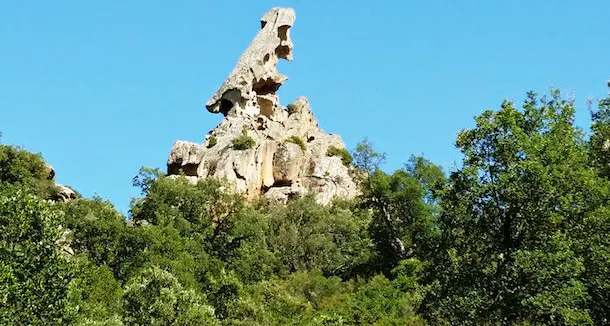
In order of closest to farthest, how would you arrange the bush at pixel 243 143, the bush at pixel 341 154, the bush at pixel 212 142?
the bush at pixel 243 143, the bush at pixel 212 142, the bush at pixel 341 154

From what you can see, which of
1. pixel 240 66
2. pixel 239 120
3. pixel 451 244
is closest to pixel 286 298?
pixel 451 244

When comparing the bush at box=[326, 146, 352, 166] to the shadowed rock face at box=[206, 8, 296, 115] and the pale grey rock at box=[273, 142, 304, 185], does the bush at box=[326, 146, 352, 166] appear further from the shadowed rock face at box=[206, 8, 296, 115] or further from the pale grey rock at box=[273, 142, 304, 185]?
the shadowed rock face at box=[206, 8, 296, 115]

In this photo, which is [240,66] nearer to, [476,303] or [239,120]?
[239,120]

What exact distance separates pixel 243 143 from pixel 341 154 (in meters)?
15.2

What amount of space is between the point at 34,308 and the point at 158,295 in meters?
7.45

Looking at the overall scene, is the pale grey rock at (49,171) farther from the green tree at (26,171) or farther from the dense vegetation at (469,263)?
the dense vegetation at (469,263)

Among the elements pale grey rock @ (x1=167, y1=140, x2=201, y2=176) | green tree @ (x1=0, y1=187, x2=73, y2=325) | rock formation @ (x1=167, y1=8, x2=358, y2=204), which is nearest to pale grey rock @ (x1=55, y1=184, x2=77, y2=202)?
rock formation @ (x1=167, y1=8, x2=358, y2=204)

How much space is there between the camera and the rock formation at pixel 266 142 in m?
73.4

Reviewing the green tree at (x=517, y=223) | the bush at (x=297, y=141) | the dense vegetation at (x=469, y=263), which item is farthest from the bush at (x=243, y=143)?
the green tree at (x=517, y=223)

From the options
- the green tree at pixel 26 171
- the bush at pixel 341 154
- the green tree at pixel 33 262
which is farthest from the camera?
the bush at pixel 341 154

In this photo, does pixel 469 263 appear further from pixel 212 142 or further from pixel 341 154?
pixel 341 154

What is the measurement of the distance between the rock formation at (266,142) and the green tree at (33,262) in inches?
1796

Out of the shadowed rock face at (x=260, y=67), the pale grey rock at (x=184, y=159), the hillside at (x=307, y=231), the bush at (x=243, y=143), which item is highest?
the shadowed rock face at (x=260, y=67)

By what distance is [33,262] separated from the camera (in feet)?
65.3
